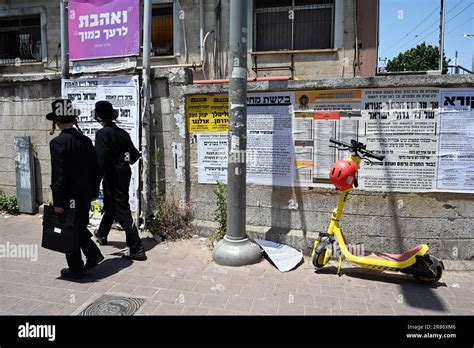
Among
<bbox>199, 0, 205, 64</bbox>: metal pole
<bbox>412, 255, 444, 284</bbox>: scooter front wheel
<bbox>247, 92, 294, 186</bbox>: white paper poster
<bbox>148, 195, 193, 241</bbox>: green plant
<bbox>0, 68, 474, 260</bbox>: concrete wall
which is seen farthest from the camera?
<bbox>199, 0, 205, 64</bbox>: metal pole

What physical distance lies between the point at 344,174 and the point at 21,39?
501 inches

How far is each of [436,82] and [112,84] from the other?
4.34 meters

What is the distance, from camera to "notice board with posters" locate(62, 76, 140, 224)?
5578 mm

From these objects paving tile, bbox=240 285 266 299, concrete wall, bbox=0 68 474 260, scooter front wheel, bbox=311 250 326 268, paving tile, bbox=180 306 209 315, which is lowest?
paving tile, bbox=180 306 209 315

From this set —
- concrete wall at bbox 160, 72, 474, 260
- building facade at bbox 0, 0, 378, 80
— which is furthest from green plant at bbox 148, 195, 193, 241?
building facade at bbox 0, 0, 378, 80

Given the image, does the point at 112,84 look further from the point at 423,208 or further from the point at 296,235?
the point at 423,208

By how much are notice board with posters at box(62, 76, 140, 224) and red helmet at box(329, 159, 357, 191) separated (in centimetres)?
297

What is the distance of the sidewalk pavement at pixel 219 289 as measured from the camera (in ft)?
11.5

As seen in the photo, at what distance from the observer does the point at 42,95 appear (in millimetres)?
6410

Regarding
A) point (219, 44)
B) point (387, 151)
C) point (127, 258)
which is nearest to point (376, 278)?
point (387, 151)

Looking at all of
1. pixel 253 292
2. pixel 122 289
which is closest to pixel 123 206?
pixel 122 289

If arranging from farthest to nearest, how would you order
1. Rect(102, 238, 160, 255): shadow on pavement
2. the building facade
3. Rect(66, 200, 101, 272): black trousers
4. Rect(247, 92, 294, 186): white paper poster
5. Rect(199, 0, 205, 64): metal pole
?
Rect(199, 0, 205, 64): metal pole
the building facade
Rect(102, 238, 160, 255): shadow on pavement
Rect(247, 92, 294, 186): white paper poster
Rect(66, 200, 101, 272): black trousers

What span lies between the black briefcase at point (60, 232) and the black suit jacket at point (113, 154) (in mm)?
697

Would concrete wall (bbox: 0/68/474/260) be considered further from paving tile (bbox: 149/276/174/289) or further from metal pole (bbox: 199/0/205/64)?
metal pole (bbox: 199/0/205/64)
